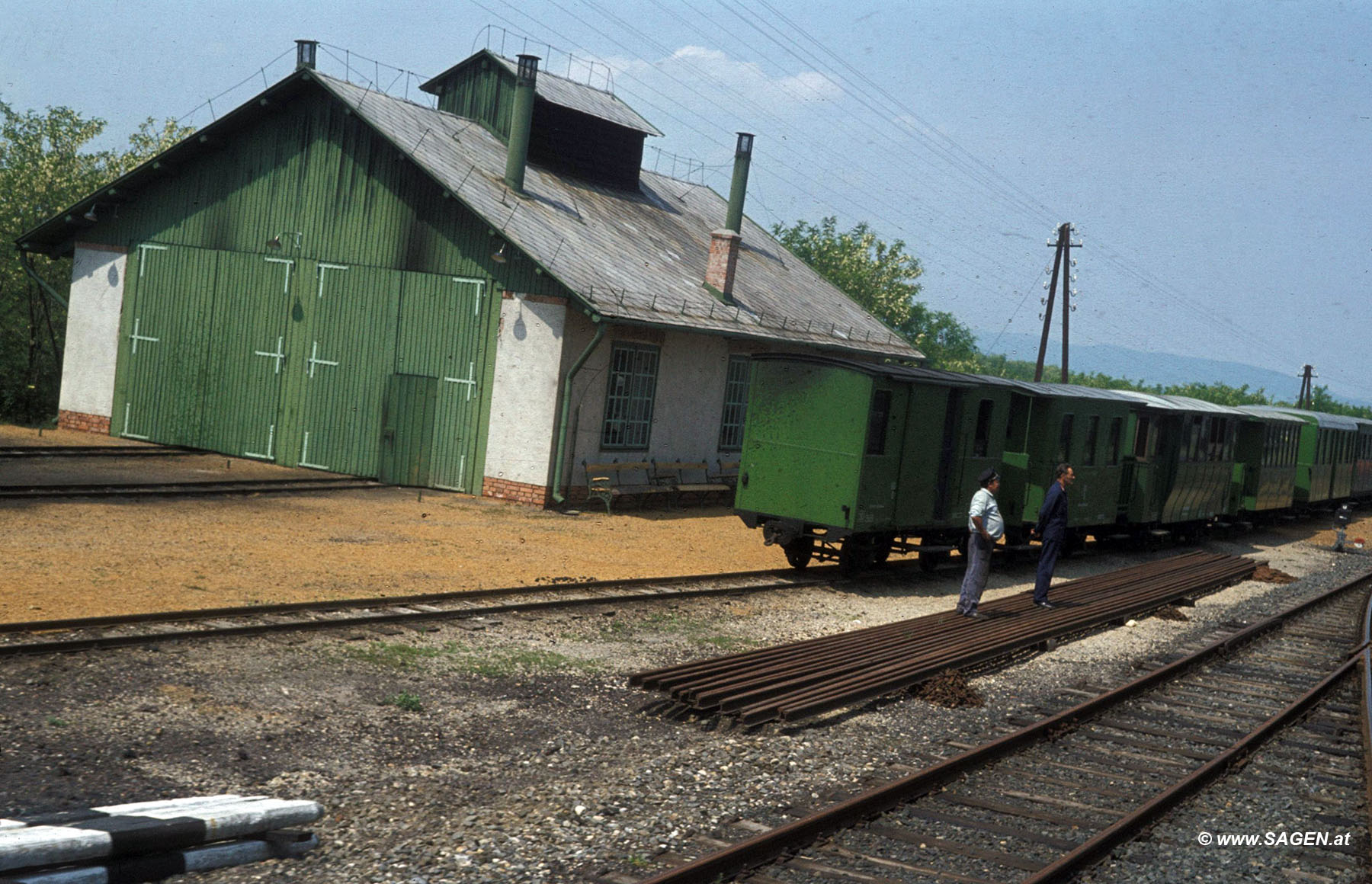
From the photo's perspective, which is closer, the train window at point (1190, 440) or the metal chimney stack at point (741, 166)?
the train window at point (1190, 440)

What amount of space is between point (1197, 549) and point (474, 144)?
703 inches

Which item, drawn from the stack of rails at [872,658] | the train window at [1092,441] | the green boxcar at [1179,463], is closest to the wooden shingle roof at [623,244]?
the train window at [1092,441]

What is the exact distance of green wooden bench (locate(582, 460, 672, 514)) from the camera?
22.0m

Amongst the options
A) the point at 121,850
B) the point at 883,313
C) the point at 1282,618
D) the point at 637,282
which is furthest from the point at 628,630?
the point at 883,313

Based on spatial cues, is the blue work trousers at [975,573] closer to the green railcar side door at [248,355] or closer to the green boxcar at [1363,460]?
the green railcar side door at [248,355]

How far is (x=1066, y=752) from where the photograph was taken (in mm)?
9141

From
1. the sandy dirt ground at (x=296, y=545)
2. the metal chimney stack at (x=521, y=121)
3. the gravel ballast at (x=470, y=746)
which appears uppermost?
the metal chimney stack at (x=521, y=121)

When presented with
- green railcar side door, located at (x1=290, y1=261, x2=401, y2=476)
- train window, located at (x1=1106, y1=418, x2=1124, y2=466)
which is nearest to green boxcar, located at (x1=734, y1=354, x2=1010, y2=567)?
train window, located at (x1=1106, y1=418, x2=1124, y2=466)

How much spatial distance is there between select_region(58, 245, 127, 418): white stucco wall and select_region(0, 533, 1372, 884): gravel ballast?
17430mm

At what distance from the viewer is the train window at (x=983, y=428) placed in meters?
18.6

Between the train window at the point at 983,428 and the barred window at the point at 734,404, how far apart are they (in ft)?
25.9

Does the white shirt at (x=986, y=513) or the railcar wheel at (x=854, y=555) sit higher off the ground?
the white shirt at (x=986, y=513)

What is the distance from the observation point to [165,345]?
82.2 feet

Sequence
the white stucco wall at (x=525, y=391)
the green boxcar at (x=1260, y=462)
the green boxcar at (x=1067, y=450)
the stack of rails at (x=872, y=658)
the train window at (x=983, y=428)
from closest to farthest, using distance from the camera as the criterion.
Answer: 1. the stack of rails at (x=872, y=658)
2. the train window at (x=983, y=428)
3. the green boxcar at (x=1067, y=450)
4. the white stucco wall at (x=525, y=391)
5. the green boxcar at (x=1260, y=462)
